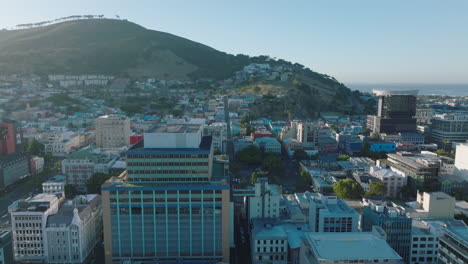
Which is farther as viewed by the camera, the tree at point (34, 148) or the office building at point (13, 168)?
the tree at point (34, 148)

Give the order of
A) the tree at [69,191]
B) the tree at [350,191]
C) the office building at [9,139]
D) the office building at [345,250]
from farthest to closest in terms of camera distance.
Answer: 1. the office building at [9,139]
2. the tree at [69,191]
3. the tree at [350,191]
4. the office building at [345,250]

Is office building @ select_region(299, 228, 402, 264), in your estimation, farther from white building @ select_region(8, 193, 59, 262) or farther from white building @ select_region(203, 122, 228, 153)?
white building @ select_region(203, 122, 228, 153)

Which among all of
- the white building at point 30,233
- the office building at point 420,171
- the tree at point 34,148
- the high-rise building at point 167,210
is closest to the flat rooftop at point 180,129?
the high-rise building at point 167,210

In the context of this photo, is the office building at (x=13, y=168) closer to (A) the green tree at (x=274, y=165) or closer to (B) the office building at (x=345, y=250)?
(A) the green tree at (x=274, y=165)

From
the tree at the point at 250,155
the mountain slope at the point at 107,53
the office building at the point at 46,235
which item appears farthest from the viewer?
the mountain slope at the point at 107,53

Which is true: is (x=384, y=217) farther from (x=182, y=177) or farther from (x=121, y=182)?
(x=121, y=182)

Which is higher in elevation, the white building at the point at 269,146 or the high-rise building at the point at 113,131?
the high-rise building at the point at 113,131

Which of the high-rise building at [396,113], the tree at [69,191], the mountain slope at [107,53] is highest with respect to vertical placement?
the mountain slope at [107,53]
